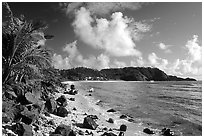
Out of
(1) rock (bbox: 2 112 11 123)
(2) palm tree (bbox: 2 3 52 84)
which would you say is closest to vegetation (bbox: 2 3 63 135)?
(2) palm tree (bbox: 2 3 52 84)

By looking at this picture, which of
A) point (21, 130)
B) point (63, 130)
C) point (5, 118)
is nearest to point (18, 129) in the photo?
point (21, 130)

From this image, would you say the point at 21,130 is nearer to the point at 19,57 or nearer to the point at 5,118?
the point at 5,118

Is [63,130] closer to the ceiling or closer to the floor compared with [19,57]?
closer to the floor

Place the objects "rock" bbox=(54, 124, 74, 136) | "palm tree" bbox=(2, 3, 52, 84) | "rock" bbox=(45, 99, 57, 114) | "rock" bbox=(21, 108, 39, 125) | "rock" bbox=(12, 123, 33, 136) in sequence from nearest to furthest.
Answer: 1. "rock" bbox=(12, 123, 33, 136)
2. "rock" bbox=(54, 124, 74, 136)
3. "rock" bbox=(21, 108, 39, 125)
4. "palm tree" bbox=(2, 3, 52, 84)
5. "rock" bbox=(45, 99, 57, 114)

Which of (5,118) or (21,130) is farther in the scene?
(5,118)

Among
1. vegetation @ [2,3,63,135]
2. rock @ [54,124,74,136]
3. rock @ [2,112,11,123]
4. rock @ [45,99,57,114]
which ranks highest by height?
vegetation @ [2,3,63,135]

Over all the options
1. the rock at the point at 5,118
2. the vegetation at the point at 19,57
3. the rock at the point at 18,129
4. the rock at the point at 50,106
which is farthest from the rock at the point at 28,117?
the rock at the point at 50,106

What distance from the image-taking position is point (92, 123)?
1134 centimetres

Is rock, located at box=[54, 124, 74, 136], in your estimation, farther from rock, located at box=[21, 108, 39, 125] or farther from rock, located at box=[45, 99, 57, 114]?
rock, located at box=[45, 99, 57, 114]

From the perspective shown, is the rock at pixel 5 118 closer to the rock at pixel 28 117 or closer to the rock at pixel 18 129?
the rock at pixel 18 129

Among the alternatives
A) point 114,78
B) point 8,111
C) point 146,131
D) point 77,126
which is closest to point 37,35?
point 8,111

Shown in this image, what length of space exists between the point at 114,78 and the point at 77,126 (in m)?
171

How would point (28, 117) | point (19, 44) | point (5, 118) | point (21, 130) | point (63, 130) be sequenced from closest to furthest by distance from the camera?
point (21, 130), point (5, 118), point (63, 130), point (28, 117), point (19, 44)

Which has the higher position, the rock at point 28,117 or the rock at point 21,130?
the rock at point 28,117
